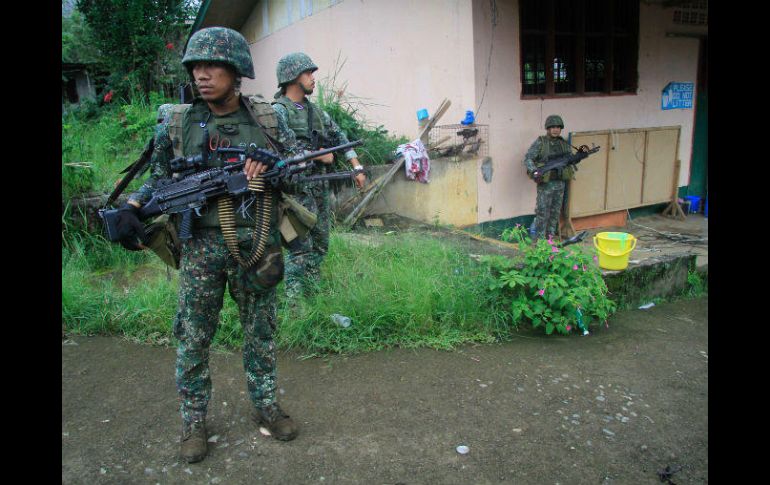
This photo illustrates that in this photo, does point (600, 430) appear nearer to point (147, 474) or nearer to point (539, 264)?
point (539, 264)

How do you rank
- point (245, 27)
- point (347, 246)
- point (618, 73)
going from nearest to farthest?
point (347, 246) → point (618, 73) → point (245, 27)

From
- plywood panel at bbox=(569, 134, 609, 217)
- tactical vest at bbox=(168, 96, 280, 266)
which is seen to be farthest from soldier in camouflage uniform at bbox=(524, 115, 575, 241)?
tactical vest at bbox=(168, 96, 280, 266)

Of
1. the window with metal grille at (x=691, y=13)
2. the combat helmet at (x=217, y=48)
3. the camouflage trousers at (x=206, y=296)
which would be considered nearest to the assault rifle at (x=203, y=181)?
the camouflage trousers at (x=206, y=296)

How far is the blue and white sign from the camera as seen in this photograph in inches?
378

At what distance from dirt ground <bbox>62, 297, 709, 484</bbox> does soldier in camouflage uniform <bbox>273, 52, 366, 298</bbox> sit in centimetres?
80

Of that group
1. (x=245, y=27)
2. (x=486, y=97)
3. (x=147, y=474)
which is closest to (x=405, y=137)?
(x=486, y=97)

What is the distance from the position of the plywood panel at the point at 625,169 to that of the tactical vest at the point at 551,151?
1.47 m

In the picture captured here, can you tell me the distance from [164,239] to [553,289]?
9.69 feet

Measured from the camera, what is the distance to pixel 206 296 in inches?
108

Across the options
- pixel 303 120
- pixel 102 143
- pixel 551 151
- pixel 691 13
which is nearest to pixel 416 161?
pixel 551 151

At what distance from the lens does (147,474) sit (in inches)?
105

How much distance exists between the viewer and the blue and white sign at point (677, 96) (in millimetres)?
9609

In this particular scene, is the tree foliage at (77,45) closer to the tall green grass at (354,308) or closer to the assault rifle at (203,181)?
the tall green grass at (354,308)

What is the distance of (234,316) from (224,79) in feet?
7.31
